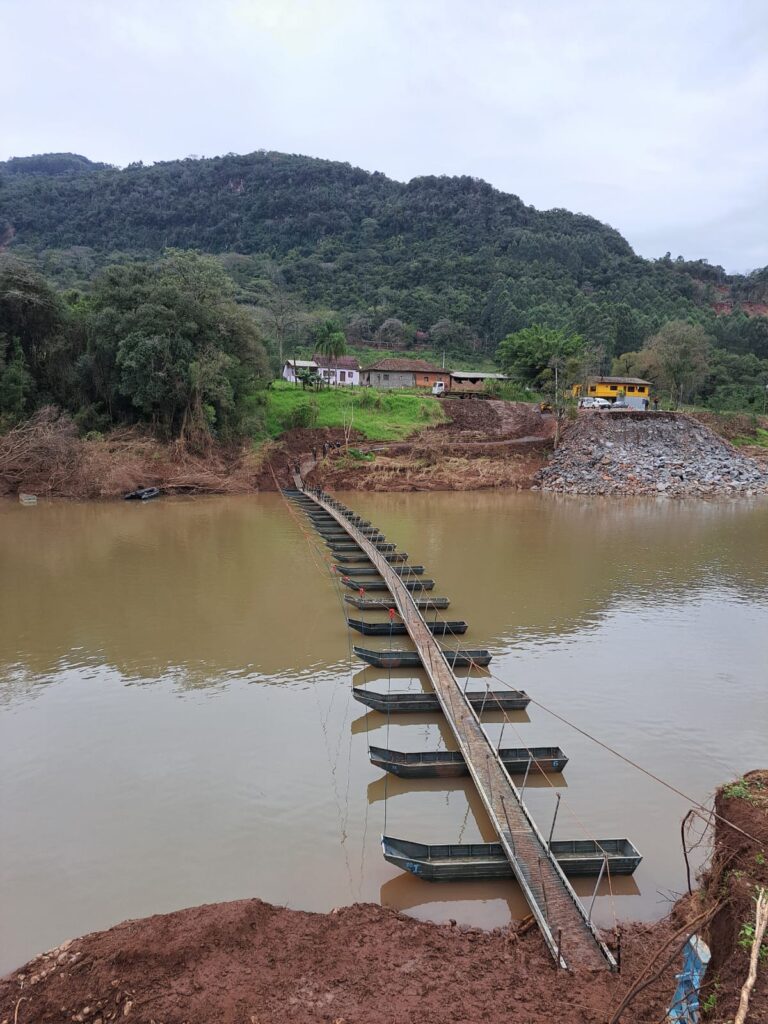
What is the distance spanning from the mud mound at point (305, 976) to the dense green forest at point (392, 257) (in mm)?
50660

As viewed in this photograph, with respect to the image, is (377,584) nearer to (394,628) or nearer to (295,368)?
(394,628)

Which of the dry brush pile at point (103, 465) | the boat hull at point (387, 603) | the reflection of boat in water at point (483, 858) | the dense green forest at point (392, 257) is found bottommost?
the reflection of boat in water at point (483, 858)

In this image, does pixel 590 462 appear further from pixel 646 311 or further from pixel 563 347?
pixel 646 311

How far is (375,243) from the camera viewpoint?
98375 millimetres

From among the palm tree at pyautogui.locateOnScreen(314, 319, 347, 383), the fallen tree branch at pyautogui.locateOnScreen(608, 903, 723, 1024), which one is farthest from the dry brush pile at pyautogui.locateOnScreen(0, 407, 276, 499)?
the fallen tree branch at pyautogui.locateOnScreen(608, 903, 723, 1024)

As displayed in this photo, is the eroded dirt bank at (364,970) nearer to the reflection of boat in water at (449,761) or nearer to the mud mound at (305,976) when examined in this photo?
the mud mound at (305,976)

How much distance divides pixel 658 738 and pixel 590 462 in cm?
2886

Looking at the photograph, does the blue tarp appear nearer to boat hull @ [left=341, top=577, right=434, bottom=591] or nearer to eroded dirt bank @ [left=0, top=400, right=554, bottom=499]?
boat hull @ [left=341, top=577, right=434, bottom=591]

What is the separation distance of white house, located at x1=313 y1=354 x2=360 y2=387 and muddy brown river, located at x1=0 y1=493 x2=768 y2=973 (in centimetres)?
3362

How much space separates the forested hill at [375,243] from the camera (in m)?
77.1

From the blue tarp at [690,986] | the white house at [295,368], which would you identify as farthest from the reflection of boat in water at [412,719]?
the white house at [295,368]

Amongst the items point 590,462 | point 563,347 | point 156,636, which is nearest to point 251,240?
point 563,347

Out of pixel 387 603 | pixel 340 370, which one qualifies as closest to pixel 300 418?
pixel 340 370

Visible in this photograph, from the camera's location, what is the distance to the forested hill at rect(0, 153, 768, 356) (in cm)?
7712
